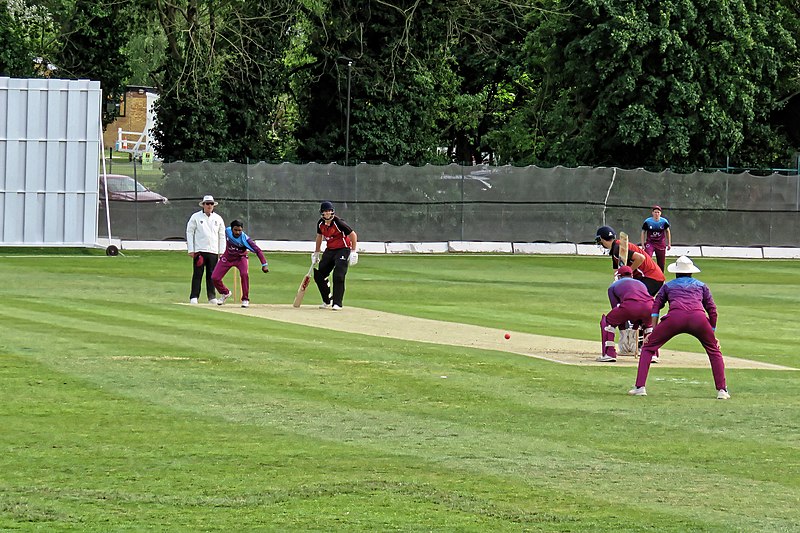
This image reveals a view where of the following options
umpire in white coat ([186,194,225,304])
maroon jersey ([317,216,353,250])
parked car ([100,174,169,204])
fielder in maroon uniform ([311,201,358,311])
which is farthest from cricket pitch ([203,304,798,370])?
parked car ([100,174,169,204])

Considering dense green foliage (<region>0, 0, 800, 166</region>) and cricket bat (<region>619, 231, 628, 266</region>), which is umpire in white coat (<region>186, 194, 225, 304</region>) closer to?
cricket bat (<region>619, 231, 628, 266</region>)

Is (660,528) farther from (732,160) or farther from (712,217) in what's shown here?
(732,160)

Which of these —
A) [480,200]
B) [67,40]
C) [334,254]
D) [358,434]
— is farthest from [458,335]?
[67,40]

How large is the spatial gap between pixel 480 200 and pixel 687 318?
3005cm

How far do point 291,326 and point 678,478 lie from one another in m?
11.7

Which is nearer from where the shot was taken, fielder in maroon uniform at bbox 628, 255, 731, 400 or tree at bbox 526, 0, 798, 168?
fielder in maroon uniform at bbox 628, 255, 731, 400

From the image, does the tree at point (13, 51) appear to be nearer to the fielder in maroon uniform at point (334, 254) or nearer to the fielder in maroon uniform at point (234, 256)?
the fielder in maroon uniform at point (234, 256)

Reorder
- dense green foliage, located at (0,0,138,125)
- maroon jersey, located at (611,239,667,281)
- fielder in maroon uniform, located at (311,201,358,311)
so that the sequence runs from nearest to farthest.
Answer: maroon jersey, located at (611,239,667,281) < fielder in maroon uniform, located at (311,201,358,311) < dense green foliage, located at (0,0,138,125)

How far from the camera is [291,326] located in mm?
21453

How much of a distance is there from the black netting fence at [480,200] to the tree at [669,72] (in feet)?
11.1

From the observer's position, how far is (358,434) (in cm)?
1190

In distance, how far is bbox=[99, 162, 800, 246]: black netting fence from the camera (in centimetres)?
4256

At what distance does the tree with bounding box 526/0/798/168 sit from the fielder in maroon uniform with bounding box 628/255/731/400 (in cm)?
3325

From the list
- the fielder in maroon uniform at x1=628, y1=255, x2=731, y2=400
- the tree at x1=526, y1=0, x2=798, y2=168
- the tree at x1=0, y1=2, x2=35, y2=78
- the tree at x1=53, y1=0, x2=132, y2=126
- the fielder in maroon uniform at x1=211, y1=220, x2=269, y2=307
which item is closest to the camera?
the fielder in maroon uniform at x1=628, y1=255, x2=731, y2=400
